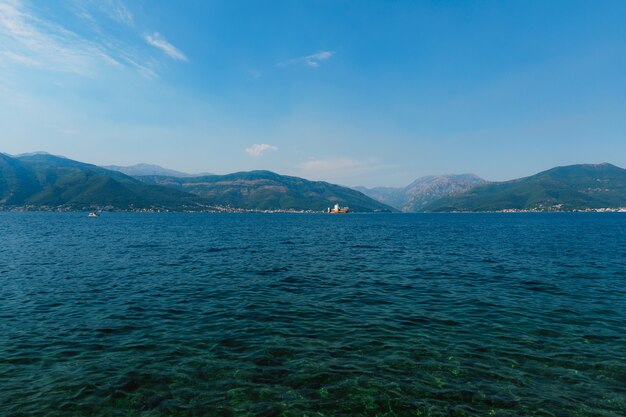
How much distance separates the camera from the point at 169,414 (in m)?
13.9

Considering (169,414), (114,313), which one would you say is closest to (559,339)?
(169,414)

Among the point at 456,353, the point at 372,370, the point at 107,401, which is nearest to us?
the point at 107,401

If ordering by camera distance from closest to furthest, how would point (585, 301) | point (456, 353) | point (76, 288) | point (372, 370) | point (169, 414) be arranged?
1. point (169, 414)
2. point (372, 370)
3. point (456, 353)
4. point (585, 301)
5. point (76, 288)

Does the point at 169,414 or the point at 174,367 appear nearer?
the point at 169,414

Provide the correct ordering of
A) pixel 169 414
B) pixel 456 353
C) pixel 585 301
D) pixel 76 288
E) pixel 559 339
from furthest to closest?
pixel 76 288
pixel 585 301
pixel 559 339
pixel 456 353
pixel 169 414

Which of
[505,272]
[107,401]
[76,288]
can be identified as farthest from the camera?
[505,272]

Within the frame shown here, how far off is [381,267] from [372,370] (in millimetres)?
33657

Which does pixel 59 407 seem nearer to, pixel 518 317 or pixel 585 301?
pixel 518 317

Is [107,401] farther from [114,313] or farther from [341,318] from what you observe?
[341,318]

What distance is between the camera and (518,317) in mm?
26594

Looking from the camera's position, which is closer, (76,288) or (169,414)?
(169,414)

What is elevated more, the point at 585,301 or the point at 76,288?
the point at 585,301

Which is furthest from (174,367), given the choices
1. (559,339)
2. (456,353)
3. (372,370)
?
(559,339)

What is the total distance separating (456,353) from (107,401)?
→ 1921 centimetres
